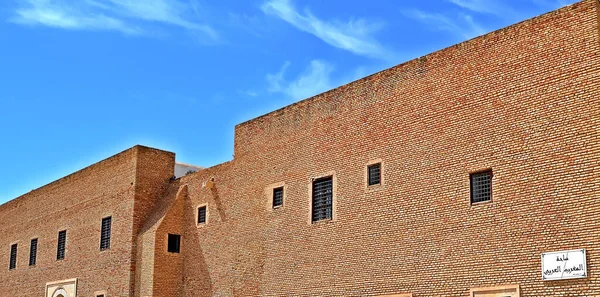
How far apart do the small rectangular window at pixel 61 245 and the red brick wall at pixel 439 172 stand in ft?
30.8

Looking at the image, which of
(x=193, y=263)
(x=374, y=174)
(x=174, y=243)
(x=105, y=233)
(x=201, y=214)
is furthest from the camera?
(x=105, y=233)

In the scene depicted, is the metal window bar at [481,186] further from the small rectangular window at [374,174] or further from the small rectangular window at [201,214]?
the small rectangular window at [201,214]

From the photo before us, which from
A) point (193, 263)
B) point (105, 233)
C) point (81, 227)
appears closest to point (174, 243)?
point (193, 263)

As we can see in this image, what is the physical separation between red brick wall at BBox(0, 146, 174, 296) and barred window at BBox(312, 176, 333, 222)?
25.3ft

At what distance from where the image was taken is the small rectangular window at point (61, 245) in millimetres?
27562

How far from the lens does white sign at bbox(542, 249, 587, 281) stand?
501 inches

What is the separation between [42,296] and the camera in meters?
28.4

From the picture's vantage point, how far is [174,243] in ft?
74.7

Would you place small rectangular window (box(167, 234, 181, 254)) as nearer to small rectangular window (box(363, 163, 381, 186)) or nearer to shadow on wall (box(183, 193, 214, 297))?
shadow on wall (box(183, 193, 214, 297))

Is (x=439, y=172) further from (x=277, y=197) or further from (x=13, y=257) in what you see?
(x=13, y=257)

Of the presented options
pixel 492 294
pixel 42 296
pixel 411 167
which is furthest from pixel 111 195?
pixel 492 294

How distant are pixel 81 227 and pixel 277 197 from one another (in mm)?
10108

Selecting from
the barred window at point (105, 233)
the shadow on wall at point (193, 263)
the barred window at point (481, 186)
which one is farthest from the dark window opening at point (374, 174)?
the barred window at point (105, 233)

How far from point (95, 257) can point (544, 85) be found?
1671 cm
